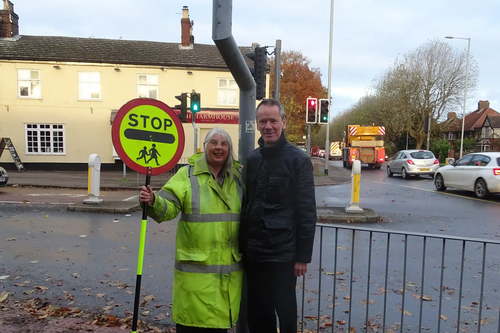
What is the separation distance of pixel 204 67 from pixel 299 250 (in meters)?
22.1

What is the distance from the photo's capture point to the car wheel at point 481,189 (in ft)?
41.0

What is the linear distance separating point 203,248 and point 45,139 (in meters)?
23.9

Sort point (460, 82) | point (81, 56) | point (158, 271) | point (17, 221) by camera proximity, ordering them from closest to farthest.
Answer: point (158, 271)
point (17, 221)
point (81, 56)
point (460, 82)

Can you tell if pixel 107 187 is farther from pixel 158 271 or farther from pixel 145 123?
pixel 145 123

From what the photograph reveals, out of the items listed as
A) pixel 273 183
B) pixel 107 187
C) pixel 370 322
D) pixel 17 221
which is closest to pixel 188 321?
pixel 273 183

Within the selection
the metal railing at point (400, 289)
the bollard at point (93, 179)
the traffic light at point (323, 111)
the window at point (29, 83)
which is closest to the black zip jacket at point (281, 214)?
the metal railing at point (400, 289)

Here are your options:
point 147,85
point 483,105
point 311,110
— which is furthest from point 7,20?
point 483,105

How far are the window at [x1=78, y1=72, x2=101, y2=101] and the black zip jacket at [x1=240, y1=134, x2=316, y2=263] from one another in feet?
74.8

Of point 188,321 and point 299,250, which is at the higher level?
point 299,250

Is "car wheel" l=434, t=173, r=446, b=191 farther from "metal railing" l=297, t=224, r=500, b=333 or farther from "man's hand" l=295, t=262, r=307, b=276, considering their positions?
"man's hand" l=295, t=262, r=307, b=276

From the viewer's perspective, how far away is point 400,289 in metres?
4.71

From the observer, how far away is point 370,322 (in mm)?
3838

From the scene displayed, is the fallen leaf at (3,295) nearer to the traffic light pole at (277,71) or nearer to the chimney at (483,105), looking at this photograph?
the traffic light pole at (277,71)

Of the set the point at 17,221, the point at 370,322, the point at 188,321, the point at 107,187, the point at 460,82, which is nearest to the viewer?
the point at 188,321
